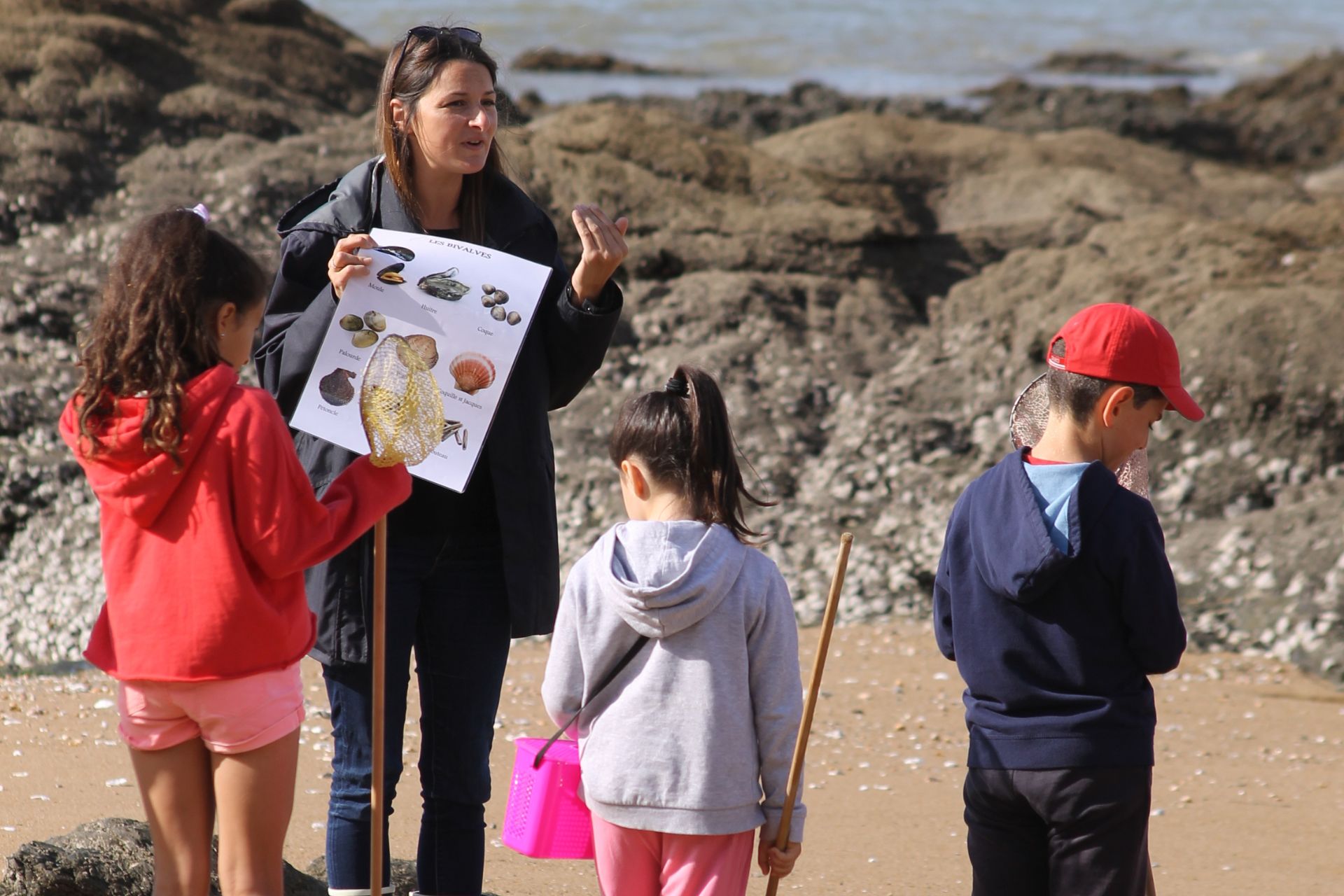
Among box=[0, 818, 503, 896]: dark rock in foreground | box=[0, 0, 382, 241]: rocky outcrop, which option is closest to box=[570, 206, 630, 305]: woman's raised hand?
box=[0, 818, 503, 896]: dark rock in foreground

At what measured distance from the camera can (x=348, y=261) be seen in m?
2.80

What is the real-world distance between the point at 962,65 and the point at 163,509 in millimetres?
29361

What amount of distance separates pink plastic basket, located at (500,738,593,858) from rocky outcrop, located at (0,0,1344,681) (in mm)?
4191

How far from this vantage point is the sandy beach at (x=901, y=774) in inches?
163

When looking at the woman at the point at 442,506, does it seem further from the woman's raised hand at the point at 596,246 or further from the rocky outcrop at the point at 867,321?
the rocky outcrop at the point at 867,321

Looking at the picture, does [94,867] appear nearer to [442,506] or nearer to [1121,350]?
[442,506]

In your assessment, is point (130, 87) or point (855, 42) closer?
point (130, 87)

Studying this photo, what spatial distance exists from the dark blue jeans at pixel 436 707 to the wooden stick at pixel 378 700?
373mm

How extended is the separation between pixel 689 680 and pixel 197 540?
0.84 metres

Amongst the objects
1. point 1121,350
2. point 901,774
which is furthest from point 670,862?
point 901,774

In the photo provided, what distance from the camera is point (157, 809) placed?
247 centimetres

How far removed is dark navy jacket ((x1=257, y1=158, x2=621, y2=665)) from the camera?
2.96 m

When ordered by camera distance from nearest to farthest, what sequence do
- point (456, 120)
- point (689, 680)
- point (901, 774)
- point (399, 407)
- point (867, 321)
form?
point (689, 680), point (399, 407), point (456, 120), point (901, 774), point (867, 321)

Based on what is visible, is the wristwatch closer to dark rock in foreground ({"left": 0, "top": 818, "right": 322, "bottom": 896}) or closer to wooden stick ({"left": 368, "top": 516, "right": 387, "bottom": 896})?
wooden stick ({"left": 368, "top": 516, "right": 387, "bottom": 896})
